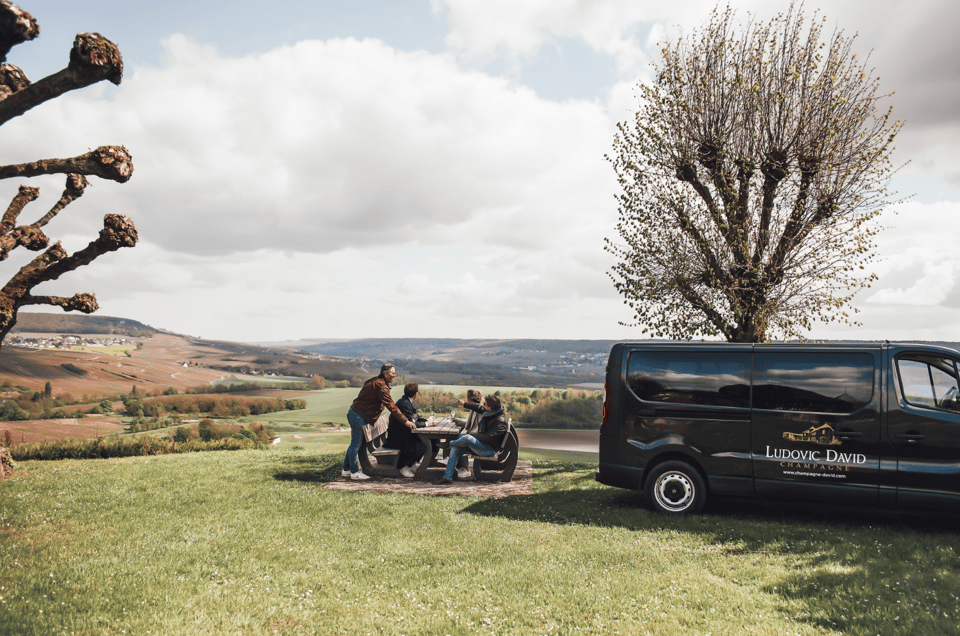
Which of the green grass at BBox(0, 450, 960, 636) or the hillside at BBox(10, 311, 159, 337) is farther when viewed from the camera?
the hillside at BBox(10, 311, 159, 337)

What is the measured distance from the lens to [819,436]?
746cm

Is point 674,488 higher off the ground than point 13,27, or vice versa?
point 13,27

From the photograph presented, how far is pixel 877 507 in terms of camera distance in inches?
282

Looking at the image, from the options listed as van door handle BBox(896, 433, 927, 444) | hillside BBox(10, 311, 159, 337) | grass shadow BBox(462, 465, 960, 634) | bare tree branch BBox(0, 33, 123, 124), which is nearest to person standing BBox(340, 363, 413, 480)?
grass shadow BBox(462, 465, 960, 634)

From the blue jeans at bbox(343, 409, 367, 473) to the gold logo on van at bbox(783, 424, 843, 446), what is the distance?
769 centimetres

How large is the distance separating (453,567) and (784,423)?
5307mm

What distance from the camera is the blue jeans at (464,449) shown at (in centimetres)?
1043

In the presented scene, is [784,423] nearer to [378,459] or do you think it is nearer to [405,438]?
[405,438]

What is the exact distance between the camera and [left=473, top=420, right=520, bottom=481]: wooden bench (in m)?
10.8

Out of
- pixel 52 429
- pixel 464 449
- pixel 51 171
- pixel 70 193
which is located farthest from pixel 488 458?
pixel 52 429

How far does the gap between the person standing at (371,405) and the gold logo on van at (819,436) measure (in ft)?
22.4

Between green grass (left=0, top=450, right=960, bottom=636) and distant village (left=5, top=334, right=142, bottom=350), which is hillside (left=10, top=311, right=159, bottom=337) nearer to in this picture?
distant village (left=5, top=334, right=142, bottom=350)

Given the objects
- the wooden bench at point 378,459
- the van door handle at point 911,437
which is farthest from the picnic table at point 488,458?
the van door handle at point 911,437

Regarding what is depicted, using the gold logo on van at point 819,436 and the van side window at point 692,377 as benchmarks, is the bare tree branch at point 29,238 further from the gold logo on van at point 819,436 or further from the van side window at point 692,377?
the gold logo on van at point 819,436
